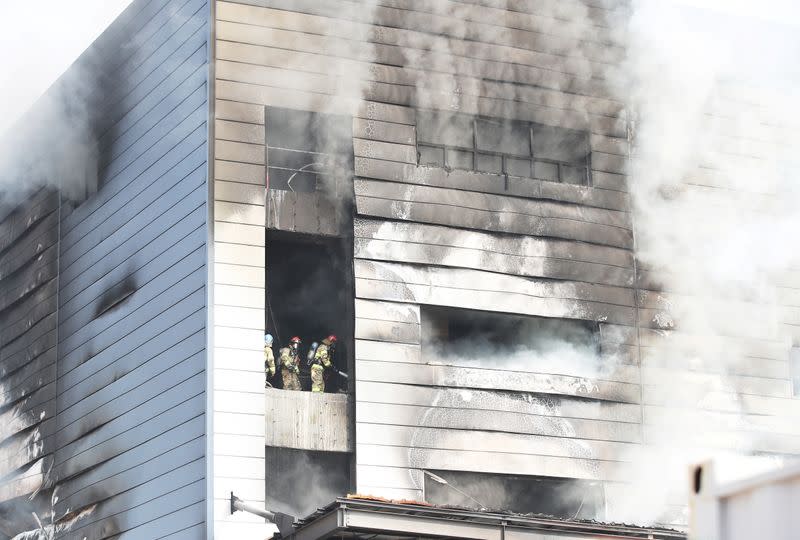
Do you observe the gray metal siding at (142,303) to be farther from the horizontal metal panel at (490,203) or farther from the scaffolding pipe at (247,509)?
the horizontal metal panel at (490,203)

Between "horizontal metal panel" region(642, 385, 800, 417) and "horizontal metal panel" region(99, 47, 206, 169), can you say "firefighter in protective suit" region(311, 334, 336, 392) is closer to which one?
"horizontal metal panel" region(99, 47, 206, 169)

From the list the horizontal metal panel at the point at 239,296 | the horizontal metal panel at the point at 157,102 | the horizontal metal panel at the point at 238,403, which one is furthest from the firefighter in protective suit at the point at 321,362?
the horizontal metal panel at the point at 157,102

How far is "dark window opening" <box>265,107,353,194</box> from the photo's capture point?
21.3 m

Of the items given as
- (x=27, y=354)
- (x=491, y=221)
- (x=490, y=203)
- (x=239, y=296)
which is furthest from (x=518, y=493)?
(x=27, y=354)

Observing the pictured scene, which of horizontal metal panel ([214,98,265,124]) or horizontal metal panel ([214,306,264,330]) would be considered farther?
horizontal metal panel ([214,98,265,124])

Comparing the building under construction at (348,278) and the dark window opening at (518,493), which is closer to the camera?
the building under construction at (348,278)

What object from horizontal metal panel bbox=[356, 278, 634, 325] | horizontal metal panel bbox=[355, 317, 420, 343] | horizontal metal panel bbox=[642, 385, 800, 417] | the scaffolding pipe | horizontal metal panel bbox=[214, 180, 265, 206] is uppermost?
horizontal metal panel bbox=[214, 180, 265, 206]

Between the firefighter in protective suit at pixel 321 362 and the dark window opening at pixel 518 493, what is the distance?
75.7 inches

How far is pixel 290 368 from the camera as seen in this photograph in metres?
20.5

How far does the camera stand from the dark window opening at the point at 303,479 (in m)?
20.0

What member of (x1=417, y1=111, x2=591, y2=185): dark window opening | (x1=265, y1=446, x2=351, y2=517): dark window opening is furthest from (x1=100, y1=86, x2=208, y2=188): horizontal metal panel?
(x1=265, y1=446, x2=351, y2=517): dark window opening

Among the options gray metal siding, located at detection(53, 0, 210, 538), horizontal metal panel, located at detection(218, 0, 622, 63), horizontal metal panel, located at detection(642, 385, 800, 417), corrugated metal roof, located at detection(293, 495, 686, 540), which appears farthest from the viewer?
horizontal metal panel, located at detection(642, 385, 800, 417)

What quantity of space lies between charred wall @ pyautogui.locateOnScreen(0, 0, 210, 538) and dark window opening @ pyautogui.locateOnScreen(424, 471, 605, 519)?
11.3ft

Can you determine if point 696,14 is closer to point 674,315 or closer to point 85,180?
point 674,315
